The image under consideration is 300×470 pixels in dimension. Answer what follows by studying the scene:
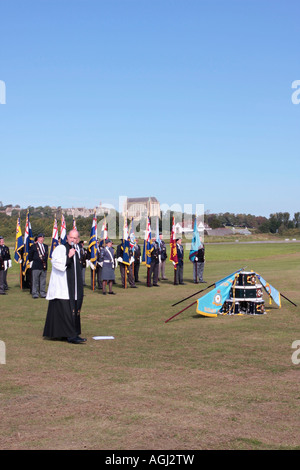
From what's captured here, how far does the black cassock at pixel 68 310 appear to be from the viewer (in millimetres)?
11656

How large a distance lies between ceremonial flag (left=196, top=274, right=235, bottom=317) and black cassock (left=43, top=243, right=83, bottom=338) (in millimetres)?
4211

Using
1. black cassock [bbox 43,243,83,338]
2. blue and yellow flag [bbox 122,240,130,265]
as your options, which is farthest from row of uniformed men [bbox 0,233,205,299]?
black cassock [bbox 43,243,83,338]

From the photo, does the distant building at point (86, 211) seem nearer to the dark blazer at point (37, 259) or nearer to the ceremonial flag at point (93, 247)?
the ceremonial flag at point (93, 247)

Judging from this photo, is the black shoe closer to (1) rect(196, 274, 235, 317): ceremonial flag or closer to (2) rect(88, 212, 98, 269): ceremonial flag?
(1) rect(196, 274, 235, 317): ceremonial flag

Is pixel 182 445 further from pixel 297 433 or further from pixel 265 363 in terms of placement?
pixel 265 363

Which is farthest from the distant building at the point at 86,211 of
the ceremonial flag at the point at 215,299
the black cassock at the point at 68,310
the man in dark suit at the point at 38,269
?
the black cassock at the point at 68,310

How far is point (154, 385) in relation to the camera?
8188 mm

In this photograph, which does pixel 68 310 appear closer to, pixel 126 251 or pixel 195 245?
pixel 126 251

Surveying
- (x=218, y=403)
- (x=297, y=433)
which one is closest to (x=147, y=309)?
(x=218, y=403)

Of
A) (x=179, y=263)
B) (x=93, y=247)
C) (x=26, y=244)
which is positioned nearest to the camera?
(x=26, y=244)

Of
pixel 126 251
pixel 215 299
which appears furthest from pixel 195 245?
pixel 215 299

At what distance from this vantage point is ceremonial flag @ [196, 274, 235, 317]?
48.9ft

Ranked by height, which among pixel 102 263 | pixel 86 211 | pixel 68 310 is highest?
pixel 86 211

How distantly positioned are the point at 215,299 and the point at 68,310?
506 centimetres
